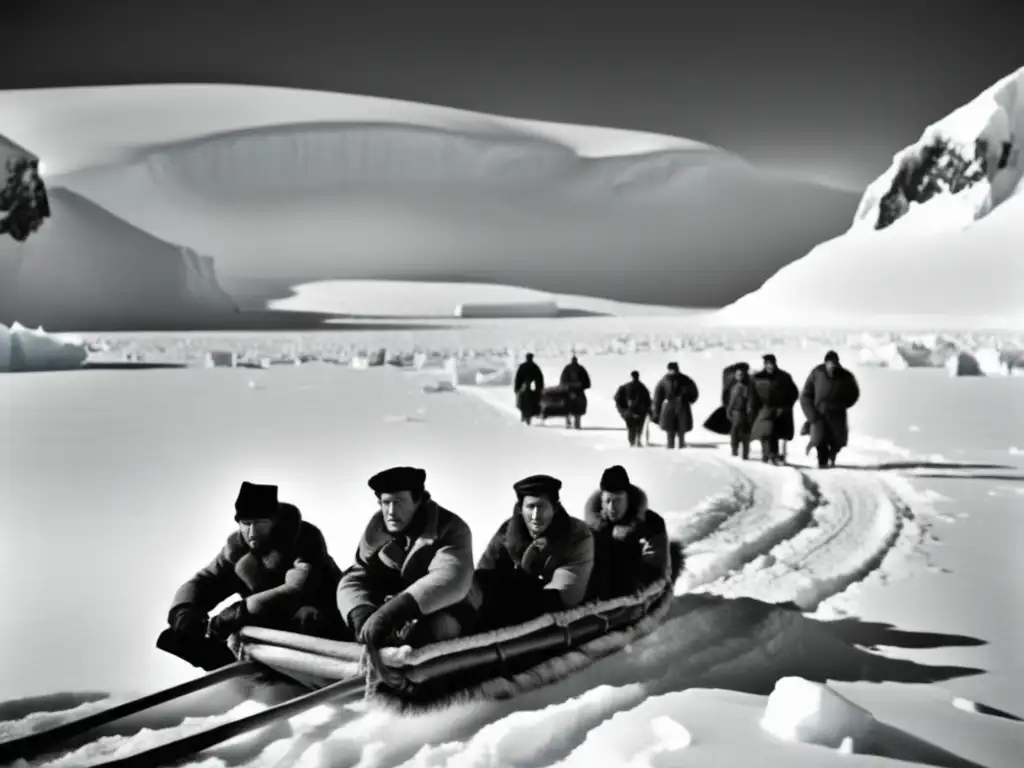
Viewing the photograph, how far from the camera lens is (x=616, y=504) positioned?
17.4 ft

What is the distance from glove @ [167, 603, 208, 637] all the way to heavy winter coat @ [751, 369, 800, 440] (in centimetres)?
818

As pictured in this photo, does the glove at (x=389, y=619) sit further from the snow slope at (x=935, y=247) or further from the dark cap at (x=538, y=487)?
the snow slope at (x=935, y=247)

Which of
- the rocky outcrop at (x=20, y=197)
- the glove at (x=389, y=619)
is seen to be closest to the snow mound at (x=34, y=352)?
the rocky outcrop at (x=20, y=197)

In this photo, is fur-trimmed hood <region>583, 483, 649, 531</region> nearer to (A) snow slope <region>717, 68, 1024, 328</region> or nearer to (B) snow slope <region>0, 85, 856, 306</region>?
(A) snow slope <region>717, 68, 1024, 328</region>

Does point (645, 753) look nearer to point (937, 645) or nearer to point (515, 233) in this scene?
point (937, 645)

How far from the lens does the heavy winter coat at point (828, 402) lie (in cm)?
1127

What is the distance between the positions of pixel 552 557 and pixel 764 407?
744cm

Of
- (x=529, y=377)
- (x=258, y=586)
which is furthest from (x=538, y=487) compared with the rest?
(x=529, y=377)

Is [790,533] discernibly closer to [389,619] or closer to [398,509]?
[398,509]

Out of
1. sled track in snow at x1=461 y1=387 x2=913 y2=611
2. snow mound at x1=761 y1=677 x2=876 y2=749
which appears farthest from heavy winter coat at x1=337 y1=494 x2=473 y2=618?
sled track in snow at x1=461 y1=387 x2=913 y2=611

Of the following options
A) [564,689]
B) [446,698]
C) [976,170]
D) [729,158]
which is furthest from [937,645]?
[729,158]

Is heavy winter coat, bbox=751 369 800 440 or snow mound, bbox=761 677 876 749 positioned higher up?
heavy winter coat, bbox=751 369 800 440

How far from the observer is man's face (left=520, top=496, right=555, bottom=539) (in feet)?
15.4

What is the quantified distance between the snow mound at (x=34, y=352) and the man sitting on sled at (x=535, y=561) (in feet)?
85.4
